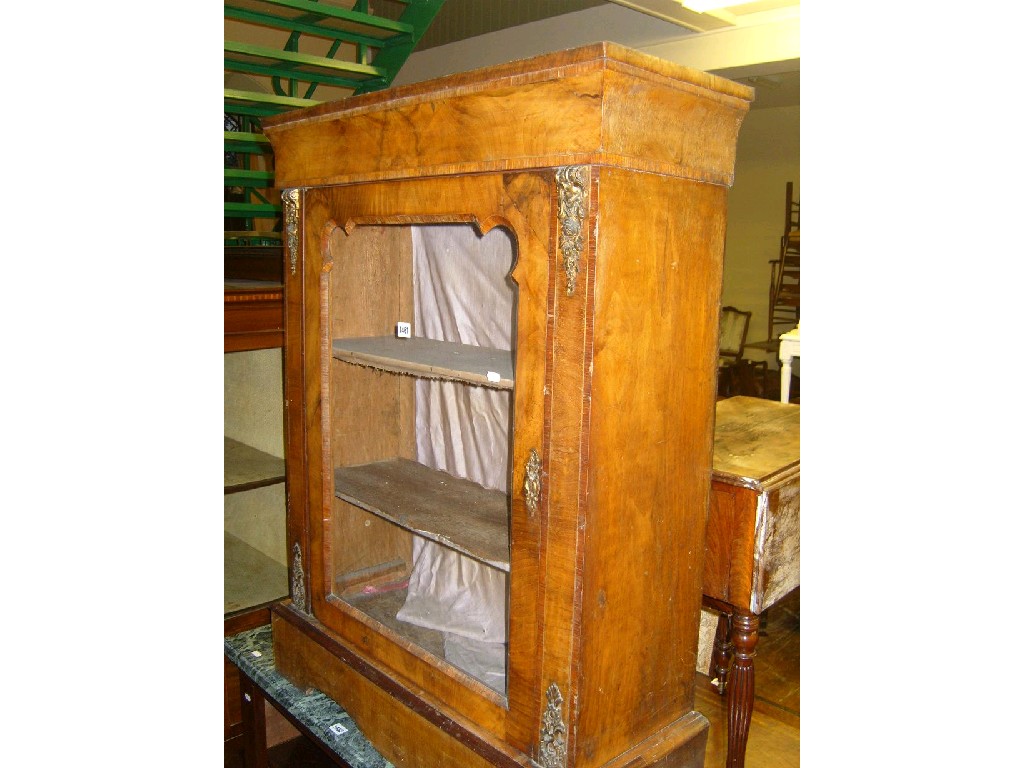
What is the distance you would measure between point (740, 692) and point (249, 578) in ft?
6.25

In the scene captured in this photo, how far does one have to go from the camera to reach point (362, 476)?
2.13 metres

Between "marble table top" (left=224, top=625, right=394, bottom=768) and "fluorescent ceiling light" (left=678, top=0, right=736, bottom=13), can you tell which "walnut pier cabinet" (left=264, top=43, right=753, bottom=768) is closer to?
"marble table top" (left=224, top=625, right=394, bottom=768)

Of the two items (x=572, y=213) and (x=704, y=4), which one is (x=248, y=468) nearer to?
(x=572, y=213)

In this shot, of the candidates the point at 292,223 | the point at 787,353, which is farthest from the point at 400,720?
the point at 787,353

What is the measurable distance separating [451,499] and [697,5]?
10.8 ft

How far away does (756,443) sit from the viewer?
1947mm

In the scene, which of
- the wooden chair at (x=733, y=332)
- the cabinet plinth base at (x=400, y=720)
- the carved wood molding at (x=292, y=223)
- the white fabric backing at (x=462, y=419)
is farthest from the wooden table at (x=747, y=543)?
the wooden chair at (x=733, y=332)

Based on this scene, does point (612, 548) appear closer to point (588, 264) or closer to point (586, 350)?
point (586, 350)

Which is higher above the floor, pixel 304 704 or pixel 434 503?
pixel 434 503

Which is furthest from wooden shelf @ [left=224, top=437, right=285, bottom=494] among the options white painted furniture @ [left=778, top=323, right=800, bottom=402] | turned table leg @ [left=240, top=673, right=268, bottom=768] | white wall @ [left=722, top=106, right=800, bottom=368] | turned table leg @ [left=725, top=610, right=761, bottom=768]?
white wall @ [left=722, top=106, right=800, bottom=368]

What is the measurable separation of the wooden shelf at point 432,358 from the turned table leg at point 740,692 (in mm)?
804

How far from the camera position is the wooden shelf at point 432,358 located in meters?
1.62

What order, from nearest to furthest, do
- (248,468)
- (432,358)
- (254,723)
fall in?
(432,358), (254,723), (248,468)

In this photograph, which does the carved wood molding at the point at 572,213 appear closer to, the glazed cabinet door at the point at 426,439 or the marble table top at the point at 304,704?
the glazed cabinet door at the point at 426,439
